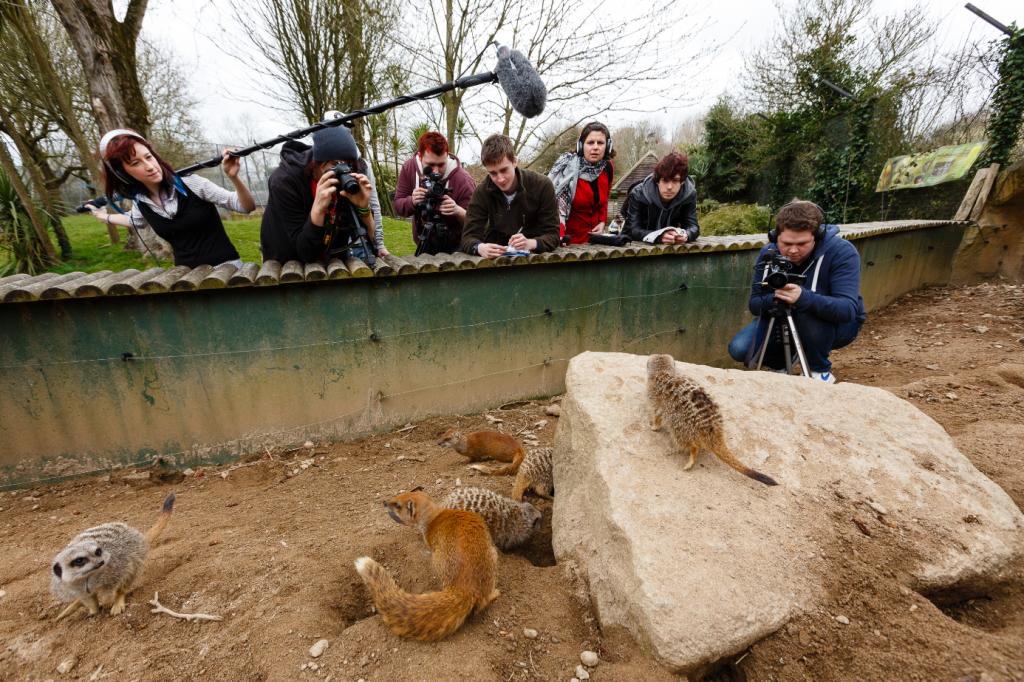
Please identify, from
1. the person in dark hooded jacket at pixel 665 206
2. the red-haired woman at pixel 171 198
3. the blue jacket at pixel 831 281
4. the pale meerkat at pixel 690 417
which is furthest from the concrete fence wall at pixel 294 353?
the pale meerkat at pixel 690 417

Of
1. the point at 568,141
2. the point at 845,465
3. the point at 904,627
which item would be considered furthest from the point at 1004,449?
the point at 568,141

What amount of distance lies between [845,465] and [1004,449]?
1.29 meters

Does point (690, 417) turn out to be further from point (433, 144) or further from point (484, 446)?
point (433, 144)

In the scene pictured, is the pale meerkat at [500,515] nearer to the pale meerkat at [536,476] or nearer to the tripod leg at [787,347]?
the pale meerkat at [536,476]

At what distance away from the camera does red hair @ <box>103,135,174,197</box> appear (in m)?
2.74

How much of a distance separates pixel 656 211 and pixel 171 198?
4.21 m

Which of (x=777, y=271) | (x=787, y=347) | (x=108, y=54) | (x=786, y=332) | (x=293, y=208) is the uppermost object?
(x=108, y=54)

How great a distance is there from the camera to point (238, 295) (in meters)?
3.08

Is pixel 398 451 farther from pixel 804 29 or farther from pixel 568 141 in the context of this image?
pixel 804 29

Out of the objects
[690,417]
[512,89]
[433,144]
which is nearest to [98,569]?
[690,417]

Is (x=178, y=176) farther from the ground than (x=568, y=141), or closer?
closer

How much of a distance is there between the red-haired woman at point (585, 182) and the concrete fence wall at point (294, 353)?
695mm

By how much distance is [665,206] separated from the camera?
15.3 ft

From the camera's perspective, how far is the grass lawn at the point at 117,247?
7.79 meters
